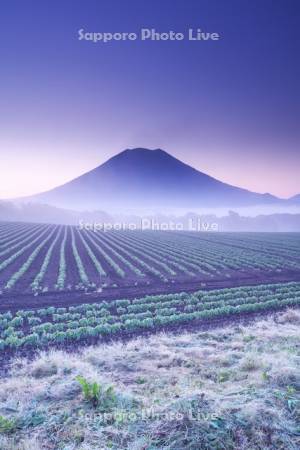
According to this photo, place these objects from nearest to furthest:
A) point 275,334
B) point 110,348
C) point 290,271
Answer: point 110,348 → point 275,334 → point 290,271

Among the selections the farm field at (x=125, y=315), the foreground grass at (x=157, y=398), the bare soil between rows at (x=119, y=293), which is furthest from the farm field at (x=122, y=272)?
the foreground grass at (x=157, y=398)

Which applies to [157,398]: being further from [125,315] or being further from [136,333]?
[125,315]

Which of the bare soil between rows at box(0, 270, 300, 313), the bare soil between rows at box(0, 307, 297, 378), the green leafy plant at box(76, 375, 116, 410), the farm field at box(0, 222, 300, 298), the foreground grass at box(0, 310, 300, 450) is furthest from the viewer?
the farm field at box(0, 222, 300, 298)

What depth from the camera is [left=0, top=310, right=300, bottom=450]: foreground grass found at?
5.64m

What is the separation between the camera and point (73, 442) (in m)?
5.77

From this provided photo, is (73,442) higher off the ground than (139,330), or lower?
higher

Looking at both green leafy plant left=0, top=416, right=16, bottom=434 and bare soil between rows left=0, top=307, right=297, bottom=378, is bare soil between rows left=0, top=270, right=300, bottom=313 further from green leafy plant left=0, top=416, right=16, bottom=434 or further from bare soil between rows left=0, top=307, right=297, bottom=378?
green leafy plant left=0, top=416, right=16, bottom=434

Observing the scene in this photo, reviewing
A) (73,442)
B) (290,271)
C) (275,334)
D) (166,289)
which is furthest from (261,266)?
(73,442)

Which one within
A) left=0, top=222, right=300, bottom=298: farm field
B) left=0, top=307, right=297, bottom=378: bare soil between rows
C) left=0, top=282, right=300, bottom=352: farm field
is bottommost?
left=0, top=307, right=297, bottom=378: bare soil between rows

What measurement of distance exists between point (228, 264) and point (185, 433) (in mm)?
28144

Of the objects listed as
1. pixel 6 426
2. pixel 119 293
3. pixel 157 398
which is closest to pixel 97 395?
pixel 157 398

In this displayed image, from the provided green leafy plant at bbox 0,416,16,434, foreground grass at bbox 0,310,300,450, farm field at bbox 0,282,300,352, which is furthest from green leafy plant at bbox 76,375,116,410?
farm field at bbox 0,282,300,352

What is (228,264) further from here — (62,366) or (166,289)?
(62,366)

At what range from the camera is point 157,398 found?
24.5 feet
